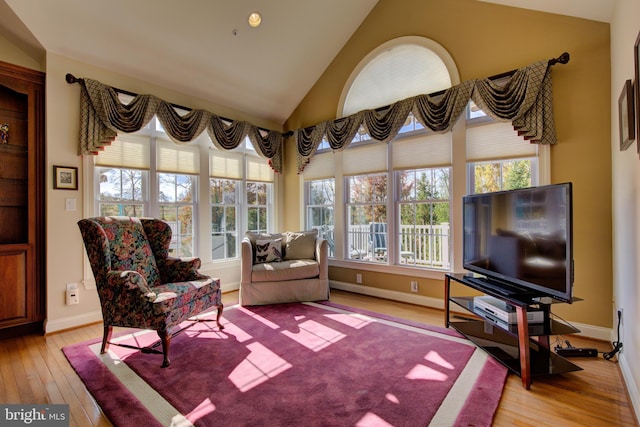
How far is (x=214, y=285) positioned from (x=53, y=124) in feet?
7.24

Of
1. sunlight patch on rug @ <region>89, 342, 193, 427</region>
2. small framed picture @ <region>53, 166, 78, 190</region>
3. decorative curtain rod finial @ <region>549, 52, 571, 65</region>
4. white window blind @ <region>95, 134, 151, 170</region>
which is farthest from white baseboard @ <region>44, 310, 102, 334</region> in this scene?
decorative curtain rod finial @ <region>549, 52, 571, 65</region>

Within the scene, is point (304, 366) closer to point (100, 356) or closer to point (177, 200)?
point (100, 356)

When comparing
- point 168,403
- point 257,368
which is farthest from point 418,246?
point 168,403

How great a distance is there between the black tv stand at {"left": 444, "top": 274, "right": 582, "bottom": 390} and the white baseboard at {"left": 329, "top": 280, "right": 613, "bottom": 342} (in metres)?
0.64

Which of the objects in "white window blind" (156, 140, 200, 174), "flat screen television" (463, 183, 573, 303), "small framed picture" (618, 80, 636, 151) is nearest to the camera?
"small framed picture" (618, 80, 636, 151)

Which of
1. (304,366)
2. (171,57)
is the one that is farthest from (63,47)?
(304,366)

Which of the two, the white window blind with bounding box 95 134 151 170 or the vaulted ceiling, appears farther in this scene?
the white window blind with bounding box 95 134 151 170

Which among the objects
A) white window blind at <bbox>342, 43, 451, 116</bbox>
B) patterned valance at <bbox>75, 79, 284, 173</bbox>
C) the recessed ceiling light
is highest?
the recessed ceiling light

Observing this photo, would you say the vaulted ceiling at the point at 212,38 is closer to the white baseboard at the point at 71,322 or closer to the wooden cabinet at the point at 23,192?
the wooden cabinet at the point at 23,192

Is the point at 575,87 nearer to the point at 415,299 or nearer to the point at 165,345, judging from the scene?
the point at 415,299

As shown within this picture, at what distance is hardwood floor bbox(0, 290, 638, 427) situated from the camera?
1.64 m

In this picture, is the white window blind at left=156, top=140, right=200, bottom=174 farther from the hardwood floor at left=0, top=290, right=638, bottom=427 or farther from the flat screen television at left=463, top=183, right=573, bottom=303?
the flat screen television at left=463, top=183, right=573, bottom=303

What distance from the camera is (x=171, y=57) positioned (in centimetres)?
346

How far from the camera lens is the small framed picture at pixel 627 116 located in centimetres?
176
